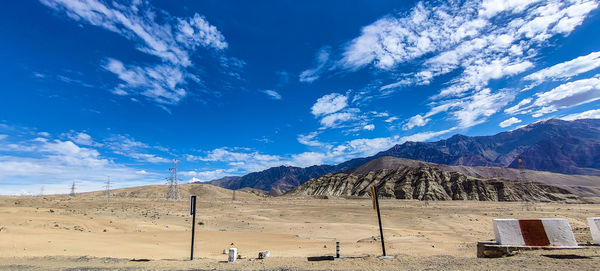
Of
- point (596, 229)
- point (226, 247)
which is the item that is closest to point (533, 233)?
point (596, 229)

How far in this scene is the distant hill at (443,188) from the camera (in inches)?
4181

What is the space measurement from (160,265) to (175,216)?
28797 mm

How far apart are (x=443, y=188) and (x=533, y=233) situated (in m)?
122

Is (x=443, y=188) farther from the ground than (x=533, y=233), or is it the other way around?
(x=443, y=188)

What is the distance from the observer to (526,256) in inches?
432

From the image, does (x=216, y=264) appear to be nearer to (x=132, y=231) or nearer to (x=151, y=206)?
(x=132, y=231)

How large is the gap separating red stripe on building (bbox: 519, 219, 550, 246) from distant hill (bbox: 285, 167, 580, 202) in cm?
10724

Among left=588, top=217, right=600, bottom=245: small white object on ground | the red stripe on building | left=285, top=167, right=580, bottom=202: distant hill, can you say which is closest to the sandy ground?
the red stripe on building

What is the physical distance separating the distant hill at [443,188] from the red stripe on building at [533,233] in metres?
107

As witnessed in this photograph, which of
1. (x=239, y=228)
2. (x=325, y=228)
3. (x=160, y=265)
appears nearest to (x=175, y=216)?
(x=239, y=228)

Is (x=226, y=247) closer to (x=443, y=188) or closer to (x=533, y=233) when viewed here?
(x=533, y=233)

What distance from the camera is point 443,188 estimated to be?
122000 mm

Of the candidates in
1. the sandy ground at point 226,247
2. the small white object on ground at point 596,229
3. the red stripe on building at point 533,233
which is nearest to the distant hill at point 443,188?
the sandy ground at point 226,247

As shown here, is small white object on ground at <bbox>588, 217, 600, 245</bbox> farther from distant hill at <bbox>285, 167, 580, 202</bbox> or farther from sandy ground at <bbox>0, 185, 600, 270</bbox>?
distant hill at <bbox>285, 167, 580, 202</bbox>
